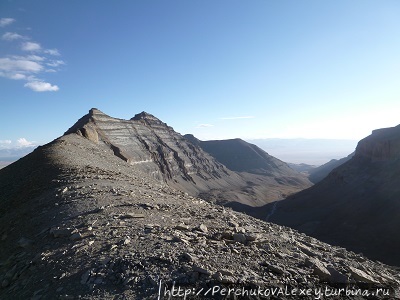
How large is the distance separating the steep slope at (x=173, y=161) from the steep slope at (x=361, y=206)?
1612cm

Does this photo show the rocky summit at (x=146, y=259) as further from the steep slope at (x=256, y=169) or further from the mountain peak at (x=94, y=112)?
the steep slope at (x=256, y=169)

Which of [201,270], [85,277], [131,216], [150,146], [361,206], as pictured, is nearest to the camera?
[85,277]

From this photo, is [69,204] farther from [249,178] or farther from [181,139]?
[249,178]

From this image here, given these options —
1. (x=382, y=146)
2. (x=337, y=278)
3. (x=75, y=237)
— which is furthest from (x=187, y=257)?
(x=382, y=146)

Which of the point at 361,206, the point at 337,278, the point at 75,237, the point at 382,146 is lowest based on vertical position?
the point at 361,206

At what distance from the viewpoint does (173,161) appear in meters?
87.4

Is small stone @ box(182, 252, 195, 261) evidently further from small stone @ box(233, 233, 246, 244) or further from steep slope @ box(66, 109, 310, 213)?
steep slope @ box(66, 109, 310, 213)

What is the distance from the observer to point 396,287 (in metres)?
8.69

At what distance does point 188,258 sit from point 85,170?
13.0 m

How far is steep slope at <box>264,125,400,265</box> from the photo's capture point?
38.4 metres

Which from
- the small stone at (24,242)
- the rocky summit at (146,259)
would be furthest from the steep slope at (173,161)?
the small stone at (24,242)

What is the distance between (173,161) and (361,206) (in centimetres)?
5207

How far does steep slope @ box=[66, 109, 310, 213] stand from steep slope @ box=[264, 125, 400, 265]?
52.9 feet

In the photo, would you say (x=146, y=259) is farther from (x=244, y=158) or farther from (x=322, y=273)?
(x=244, y=158)
